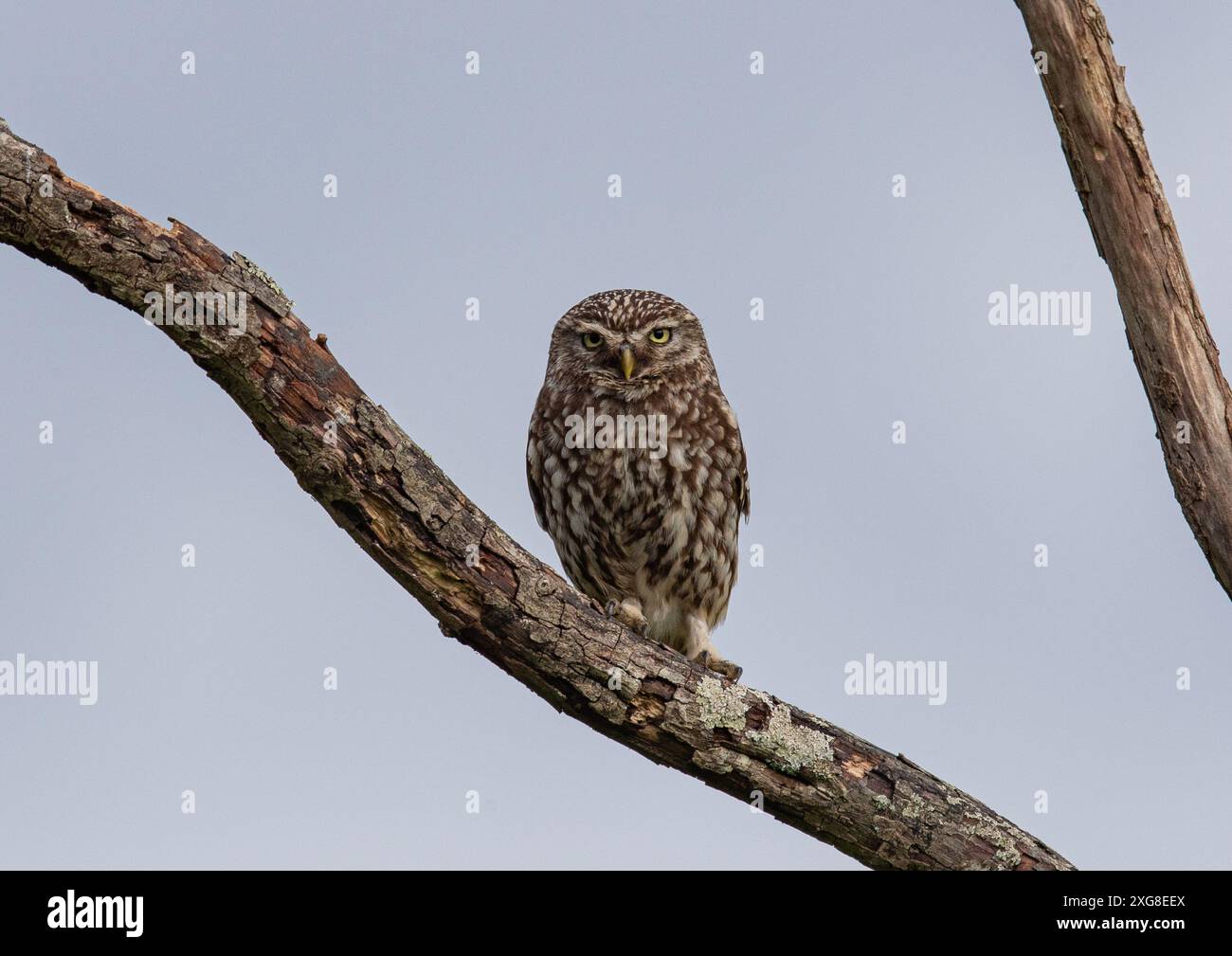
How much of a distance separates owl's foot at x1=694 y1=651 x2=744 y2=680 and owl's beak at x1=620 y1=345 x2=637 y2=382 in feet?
5.53

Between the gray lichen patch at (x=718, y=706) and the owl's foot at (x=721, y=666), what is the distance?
4.32ft

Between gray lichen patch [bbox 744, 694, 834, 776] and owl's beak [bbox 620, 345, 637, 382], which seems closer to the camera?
gray lichen patch [bbox 744, 694, 834, 776]

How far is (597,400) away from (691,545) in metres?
1.03

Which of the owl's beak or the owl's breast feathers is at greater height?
the owl's beak

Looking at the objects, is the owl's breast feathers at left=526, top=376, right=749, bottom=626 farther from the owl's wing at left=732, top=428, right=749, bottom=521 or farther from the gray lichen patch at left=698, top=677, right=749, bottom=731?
the gray lichen patch at left=698, top=677, right=749, bottom=731

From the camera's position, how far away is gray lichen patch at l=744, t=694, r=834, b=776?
561cm

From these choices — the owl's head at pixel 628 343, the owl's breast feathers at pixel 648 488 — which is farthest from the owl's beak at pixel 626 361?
the owl's breast feathers at pixel 648 488

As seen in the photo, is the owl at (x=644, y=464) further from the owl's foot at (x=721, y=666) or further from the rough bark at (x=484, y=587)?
the rough bark at (x=484, y=587)

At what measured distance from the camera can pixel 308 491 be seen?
515 cm

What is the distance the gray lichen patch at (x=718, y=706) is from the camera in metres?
5.59

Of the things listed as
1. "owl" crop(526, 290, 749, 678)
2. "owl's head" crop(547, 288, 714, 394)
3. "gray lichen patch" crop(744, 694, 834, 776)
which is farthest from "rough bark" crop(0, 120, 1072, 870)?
"owl's head" crop(547, 288, 714, 394)
